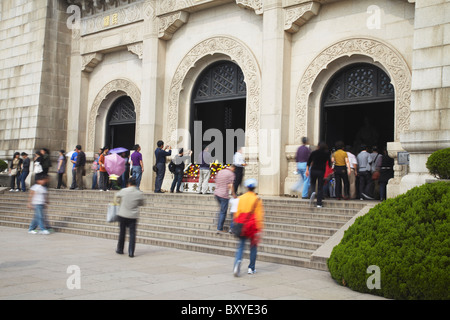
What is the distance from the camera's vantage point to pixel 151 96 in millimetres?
17891

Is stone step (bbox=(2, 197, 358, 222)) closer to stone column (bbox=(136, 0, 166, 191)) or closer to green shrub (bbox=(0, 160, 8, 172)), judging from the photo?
green shrub (bbox=(0, 160, 8, 172))

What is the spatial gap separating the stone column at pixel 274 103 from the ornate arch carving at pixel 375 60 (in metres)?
0.48

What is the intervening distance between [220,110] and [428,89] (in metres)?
11.1

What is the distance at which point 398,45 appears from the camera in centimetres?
1277

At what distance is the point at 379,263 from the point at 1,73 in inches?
825

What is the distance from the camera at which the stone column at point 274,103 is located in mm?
14445

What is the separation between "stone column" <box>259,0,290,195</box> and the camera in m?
14.4

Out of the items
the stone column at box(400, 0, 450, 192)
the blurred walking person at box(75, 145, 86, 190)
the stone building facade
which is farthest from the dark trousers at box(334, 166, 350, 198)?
the blurred walking person at box(75, 145, 86, 190)

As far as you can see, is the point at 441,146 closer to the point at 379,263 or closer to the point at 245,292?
the point at 379,263

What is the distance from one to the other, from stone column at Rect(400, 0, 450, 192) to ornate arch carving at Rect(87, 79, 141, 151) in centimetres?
1123

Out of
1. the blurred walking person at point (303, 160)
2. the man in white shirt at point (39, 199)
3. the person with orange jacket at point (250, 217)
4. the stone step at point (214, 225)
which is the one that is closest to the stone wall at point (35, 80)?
the stone step at point (214, 225)

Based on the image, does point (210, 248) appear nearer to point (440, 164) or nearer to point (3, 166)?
point (440, 164)
